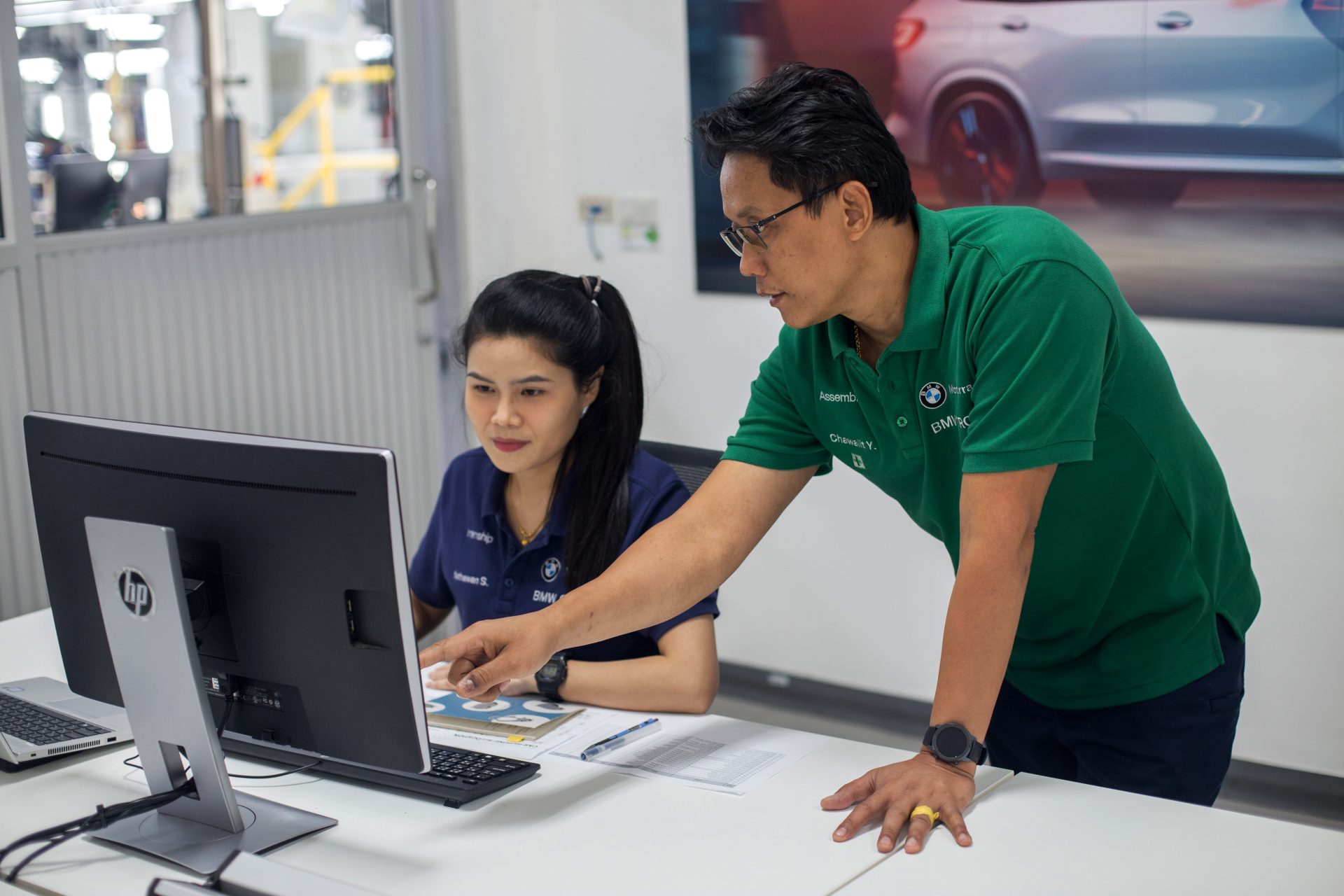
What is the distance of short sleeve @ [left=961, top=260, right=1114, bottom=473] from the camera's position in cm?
136

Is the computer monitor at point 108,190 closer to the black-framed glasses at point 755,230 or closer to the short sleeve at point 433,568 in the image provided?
the short sleeve at point 433,568

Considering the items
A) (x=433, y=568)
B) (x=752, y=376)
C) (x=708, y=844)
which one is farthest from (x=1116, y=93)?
(x=708, y=844)

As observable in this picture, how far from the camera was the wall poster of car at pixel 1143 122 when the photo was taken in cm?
260

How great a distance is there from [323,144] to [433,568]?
7.29ft

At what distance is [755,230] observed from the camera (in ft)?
4.85

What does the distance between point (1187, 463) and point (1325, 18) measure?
56.3 inches

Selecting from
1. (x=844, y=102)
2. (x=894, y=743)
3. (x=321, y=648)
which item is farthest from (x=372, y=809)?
(x=894, y=743)

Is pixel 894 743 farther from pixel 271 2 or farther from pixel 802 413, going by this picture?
pixel 271 2

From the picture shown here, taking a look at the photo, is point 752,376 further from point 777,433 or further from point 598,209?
point 777,433

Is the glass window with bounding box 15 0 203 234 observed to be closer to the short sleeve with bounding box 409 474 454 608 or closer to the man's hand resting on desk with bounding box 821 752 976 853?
the short sleeve with bounding box 409 474 454 608

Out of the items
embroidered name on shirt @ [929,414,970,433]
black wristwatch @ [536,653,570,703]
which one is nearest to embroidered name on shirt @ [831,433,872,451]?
embroidered name on shirt @ [929,414,970,433]

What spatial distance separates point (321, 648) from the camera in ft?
4.25

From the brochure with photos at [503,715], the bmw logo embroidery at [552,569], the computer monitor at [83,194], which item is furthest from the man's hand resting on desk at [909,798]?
the computer monitor at [83,194]

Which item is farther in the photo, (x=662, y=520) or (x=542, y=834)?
(x=662, y=520)
